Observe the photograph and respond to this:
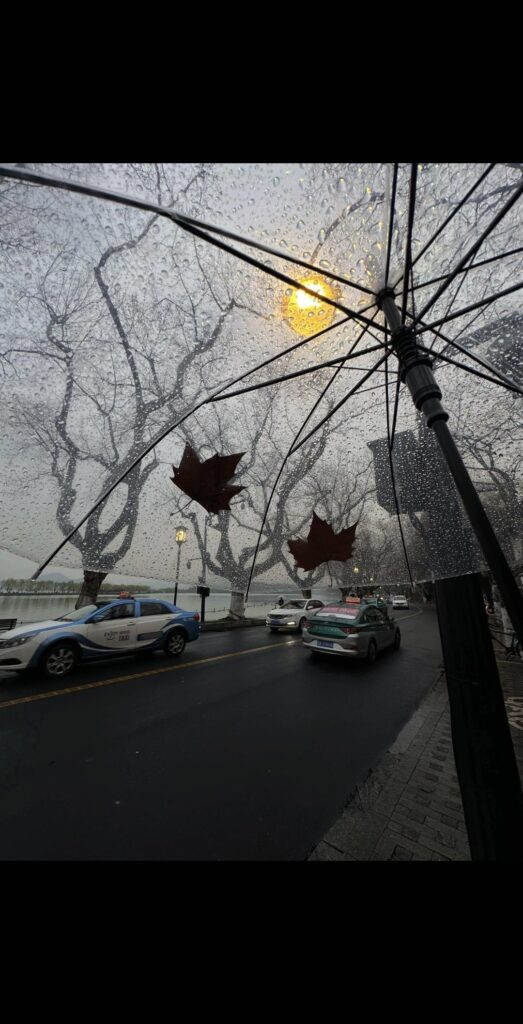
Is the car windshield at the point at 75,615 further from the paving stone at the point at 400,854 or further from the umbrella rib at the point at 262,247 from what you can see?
the umbrella rib at the point at 262,247

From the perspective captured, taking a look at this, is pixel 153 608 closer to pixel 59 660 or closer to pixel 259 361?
pixel 59 660

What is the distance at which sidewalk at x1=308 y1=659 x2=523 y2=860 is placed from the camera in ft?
6.33

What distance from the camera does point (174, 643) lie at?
24.2 feet

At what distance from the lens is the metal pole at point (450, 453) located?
55 cm

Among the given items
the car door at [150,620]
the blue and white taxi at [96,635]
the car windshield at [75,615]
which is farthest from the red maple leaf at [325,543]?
the car door at [150,620]

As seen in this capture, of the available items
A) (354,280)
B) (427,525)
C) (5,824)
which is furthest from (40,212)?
(5,824)

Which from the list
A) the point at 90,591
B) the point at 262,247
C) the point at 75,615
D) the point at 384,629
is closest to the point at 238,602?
the point at 75,615

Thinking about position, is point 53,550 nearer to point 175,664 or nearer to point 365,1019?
point 365,1019

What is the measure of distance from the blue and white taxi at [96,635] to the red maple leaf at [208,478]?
5.81 m

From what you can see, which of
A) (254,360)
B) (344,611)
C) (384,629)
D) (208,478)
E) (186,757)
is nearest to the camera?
(208,478)

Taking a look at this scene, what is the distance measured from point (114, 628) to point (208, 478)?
6.29 metres

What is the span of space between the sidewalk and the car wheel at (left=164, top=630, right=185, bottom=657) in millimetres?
5312

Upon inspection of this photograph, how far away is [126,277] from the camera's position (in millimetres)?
1058
